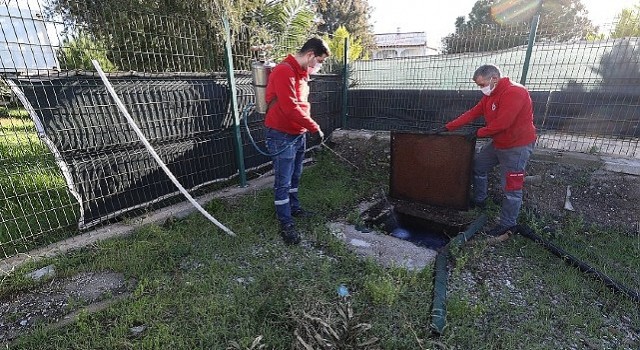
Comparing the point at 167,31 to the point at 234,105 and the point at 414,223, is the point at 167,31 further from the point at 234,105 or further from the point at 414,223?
the point at 414,223

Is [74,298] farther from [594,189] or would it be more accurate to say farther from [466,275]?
[594,189]

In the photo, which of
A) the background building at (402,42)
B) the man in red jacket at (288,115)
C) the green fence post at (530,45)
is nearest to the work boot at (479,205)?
the green fence post at (530,45)

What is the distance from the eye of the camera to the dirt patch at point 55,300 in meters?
2.18

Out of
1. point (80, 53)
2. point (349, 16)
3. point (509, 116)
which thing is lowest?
point (509, 116)

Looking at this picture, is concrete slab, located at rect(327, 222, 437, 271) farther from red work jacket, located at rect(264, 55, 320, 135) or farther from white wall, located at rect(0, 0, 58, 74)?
white wall, located at rect(0, 0, 58, 74)

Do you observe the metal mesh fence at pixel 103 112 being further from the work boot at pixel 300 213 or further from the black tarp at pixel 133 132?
the work boot at pixel 300 213

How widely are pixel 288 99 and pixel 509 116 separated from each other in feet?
7.09

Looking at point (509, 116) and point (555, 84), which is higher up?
point (555, 84)

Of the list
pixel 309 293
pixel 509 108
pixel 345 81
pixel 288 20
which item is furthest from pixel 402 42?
pixel 309 293

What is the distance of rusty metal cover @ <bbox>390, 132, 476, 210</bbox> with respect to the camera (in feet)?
11.9

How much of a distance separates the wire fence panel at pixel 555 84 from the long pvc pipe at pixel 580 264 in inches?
78.6

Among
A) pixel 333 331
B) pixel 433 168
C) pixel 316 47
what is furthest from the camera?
pixel 433 168

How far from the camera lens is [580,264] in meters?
2.78

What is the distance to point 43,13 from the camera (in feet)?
8.91
